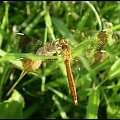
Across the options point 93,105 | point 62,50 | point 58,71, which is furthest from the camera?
point 58,71

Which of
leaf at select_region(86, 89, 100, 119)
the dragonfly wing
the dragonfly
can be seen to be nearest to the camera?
the dragonfly

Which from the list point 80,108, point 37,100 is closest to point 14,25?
point 37,100

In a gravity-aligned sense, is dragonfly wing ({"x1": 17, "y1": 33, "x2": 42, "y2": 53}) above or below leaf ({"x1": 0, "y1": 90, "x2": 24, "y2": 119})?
above

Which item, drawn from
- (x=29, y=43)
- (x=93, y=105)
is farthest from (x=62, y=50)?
(x=93, y=105)

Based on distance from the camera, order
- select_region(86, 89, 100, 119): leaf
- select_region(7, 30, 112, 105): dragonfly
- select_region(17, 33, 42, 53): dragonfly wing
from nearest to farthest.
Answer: select_region(7, 30, 112, 105): dragonfly < select_region(17, 33, 42, 53): dragonfly wing < select_region(86, 89, 100, 119): leaf

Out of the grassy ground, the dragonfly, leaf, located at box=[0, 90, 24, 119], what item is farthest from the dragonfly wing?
leaf, located at box=[0, 90, 24, 119]

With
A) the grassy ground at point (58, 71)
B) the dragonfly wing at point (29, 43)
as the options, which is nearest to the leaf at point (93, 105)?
the grassy ground at point (58, 71)

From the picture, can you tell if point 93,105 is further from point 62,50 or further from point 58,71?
point 62,50

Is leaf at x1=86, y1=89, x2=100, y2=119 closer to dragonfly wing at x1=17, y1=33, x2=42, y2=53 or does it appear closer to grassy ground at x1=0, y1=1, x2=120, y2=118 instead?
grassy ground at x1=0, y1=1, x2=120, y2=118

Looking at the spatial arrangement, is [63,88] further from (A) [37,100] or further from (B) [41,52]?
(B) [41,52]
